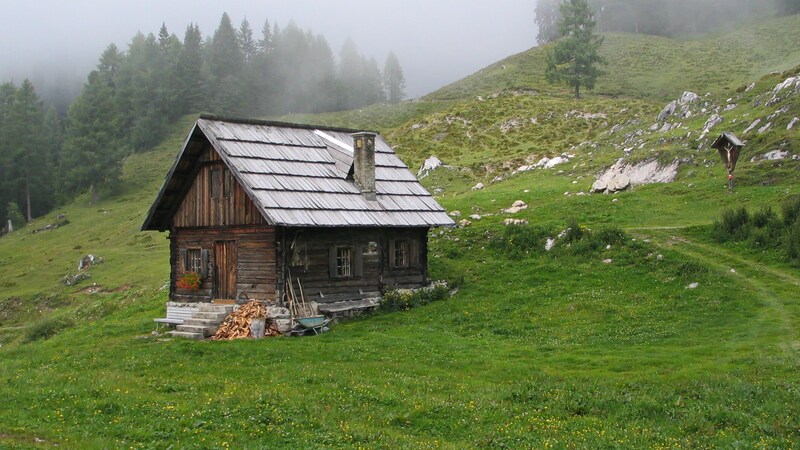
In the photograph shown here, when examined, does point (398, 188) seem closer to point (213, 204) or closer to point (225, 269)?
point (213, 204)

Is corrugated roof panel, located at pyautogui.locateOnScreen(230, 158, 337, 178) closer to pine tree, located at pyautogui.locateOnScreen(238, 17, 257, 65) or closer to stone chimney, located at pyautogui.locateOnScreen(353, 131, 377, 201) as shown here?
stone chimney, located at pyautogui.locateOnScreen(353, 131, 377, 201)

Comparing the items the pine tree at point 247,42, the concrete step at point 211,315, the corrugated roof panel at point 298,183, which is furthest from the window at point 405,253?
the pine tree at point 247,42

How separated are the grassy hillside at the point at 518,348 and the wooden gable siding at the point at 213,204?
512 centimetres

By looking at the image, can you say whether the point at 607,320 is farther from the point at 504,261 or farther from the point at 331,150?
the point at 331,150

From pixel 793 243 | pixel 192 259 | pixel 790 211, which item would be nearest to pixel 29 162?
pixel 192 259

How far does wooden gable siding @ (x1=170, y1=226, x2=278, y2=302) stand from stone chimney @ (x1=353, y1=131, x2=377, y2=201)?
→ 5.36 meters

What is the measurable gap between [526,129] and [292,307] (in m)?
55.8

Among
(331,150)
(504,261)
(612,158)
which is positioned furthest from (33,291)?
(612,158)

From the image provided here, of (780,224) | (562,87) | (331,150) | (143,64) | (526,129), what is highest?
(143,64)

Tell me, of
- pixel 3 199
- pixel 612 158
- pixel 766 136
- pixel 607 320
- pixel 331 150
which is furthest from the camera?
pixel 3 199

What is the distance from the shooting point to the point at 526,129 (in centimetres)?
7844

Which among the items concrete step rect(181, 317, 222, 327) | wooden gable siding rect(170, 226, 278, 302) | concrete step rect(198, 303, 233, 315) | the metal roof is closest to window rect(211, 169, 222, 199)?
the metal roof

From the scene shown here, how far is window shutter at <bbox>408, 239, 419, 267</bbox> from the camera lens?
109 feet

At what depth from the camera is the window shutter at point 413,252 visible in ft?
109
